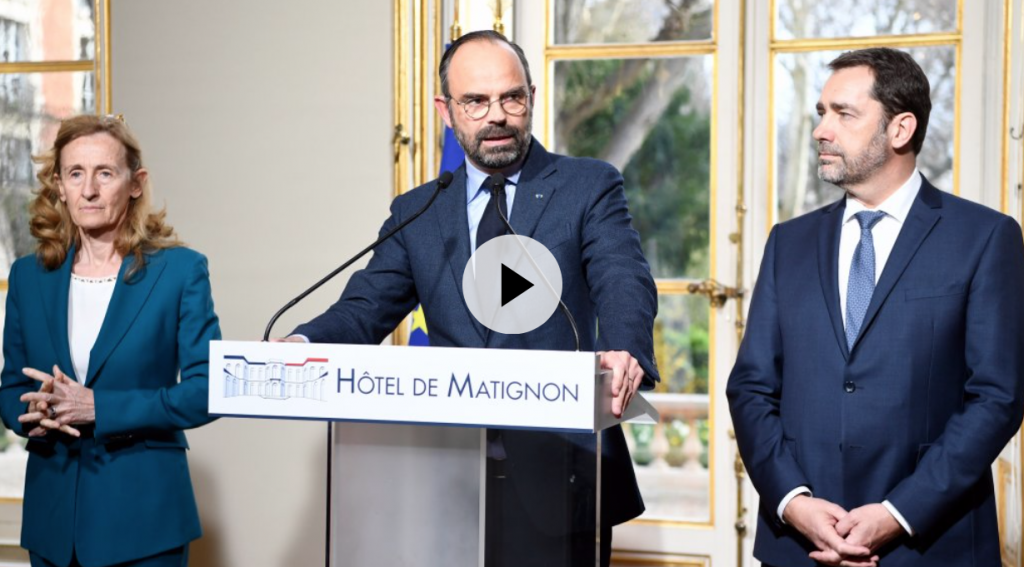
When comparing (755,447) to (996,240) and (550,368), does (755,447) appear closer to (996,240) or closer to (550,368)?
(996,240)

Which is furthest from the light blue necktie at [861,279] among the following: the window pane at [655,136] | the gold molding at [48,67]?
the gold molding at [48,67]

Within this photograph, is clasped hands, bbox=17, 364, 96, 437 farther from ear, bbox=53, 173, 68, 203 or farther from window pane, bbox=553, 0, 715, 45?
window pane, bbox=553, 0, 715, 45

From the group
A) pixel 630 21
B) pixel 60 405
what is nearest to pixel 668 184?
pixel 630 21

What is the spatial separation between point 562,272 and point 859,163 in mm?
633

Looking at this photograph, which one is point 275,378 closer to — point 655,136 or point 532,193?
point 532,193

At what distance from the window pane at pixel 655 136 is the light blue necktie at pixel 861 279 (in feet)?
5.93

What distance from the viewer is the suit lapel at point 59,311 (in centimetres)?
249

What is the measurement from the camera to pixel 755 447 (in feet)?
7.47

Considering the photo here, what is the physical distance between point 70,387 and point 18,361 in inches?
10.5

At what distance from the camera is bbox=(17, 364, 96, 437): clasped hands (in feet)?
7.82

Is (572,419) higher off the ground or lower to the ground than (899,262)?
lower

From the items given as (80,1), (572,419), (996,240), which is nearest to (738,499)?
(996,240)

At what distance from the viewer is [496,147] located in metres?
2.22

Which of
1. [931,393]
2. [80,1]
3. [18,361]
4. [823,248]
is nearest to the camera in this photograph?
[931,393]
